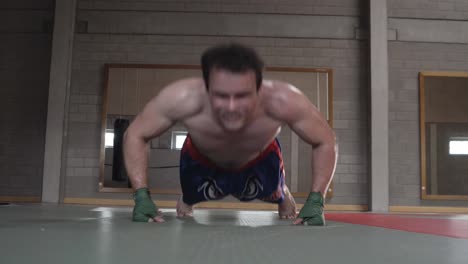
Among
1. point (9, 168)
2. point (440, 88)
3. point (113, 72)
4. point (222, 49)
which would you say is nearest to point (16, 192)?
point (9, 168)

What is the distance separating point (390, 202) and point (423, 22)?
7.62 ft

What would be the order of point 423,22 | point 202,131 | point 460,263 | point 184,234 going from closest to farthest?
point 460,263
point 184,234
point 202,131
point 423,22

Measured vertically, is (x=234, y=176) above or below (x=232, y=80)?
below

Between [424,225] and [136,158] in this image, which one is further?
[424,225]

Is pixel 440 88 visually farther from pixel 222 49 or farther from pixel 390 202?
pixel 222 49

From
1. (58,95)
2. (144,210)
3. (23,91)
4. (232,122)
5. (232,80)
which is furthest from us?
(23,91)

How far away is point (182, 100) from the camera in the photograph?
190cm

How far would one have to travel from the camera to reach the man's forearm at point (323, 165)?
1915mm

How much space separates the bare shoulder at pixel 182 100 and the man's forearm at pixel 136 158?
0.59ft

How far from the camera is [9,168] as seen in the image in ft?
17.8

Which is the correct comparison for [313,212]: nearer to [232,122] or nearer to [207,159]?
[232,122]

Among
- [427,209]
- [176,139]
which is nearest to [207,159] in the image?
[176,139]

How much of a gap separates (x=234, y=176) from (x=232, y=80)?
805 millimetres

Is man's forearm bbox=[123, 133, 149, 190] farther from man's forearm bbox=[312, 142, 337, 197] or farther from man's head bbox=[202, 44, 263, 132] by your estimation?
man's forearm bbox=[312, 142, 337, 197]
